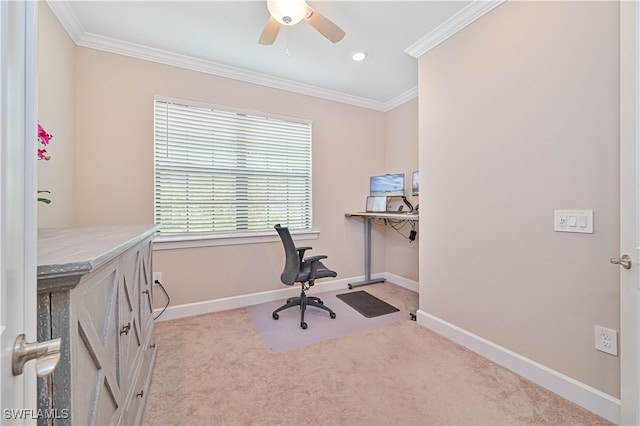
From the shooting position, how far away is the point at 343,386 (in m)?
1.62

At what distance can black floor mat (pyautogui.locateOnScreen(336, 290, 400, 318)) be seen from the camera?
269 centimetres

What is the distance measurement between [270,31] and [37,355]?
2.08 m

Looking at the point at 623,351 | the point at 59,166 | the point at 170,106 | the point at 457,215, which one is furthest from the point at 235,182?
the point at 623,351

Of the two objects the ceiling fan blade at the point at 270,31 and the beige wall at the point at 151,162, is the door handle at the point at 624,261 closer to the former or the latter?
Answer: the ceiling fan blade at the point at 270,31

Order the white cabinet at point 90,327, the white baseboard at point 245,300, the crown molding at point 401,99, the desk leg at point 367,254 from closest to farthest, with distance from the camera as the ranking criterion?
the white cabinet at point 90,327 < the white baseboard at point 245,300 < the crown molding at point 401,99 < the desk leg at point 367,254

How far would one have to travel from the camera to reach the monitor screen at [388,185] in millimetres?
3383

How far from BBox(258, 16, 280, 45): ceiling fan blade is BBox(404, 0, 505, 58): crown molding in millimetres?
1279

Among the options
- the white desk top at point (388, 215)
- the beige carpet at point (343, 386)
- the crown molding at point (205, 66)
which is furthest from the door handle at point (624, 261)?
the crown molding at point (205, 66)

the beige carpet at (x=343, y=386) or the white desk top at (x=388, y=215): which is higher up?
the white desk top at (x=388, y=215)

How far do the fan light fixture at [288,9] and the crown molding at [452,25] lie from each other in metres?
1.22

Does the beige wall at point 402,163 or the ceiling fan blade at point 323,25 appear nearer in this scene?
the ceiling fan blade at point 323,25

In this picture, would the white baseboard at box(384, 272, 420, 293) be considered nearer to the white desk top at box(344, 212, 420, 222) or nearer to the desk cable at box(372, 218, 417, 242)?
the desk cable at box(372, 218, 417, 242)

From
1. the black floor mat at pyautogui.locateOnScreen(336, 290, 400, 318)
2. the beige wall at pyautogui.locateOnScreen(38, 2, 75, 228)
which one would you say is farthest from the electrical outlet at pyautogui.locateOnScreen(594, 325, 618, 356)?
the beige wall at pyautogui.locateOnScreen(38, 2, 75, 228)

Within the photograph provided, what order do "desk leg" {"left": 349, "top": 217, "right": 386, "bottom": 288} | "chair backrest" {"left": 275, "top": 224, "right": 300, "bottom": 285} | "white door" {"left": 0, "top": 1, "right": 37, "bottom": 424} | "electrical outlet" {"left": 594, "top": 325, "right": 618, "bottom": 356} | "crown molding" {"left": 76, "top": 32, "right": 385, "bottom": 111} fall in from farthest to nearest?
"desk leg" {"left": 349, "top": 217, "right": 386, "bottom": 288}
"chair backrest" {"left": 275, "top": 224, "right": 300, "bottom": 285}
"crown molding" {"left": 76, "top": 32, "right": 385, "bottom": 111}
"electrical outlet" {"left": 594, "top": 325, "right": 618, "bottom": 356}
"white door" {"left": 0, "top": 1, "right": 37, "bottom": 424}
